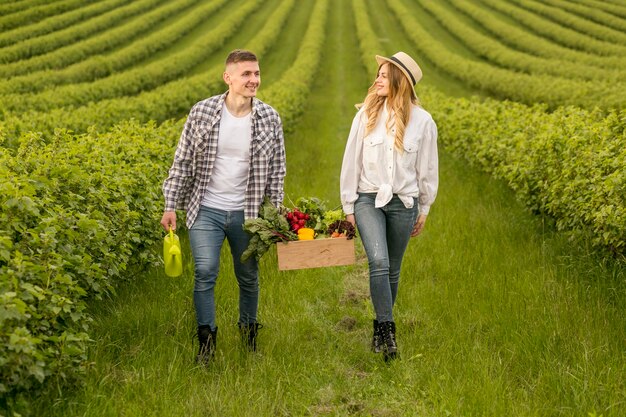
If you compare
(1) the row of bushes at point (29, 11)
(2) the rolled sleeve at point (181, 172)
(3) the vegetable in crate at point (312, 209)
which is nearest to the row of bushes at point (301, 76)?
(3) the vegetable in crate at point (312, 209)

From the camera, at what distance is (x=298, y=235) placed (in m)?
5.04

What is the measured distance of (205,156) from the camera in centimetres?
478

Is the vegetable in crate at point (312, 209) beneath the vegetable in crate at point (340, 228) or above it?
above

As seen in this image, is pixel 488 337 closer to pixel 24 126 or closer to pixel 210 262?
pixel 210 262

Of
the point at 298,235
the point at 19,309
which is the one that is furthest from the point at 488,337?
the point at 19,309

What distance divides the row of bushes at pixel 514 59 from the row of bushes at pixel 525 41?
0.82 metres

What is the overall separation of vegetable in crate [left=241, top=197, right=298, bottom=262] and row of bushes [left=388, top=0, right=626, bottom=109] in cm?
1550

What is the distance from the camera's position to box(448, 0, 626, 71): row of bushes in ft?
110

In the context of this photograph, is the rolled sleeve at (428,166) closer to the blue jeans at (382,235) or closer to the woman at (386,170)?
the woman at (386,170)

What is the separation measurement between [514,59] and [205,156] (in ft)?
112

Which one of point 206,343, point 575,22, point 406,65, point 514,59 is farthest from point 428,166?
point 575,22

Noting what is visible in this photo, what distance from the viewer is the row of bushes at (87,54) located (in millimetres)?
29006

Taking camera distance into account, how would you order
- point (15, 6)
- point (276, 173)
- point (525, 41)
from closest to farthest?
point (276, 173)
point (15, 6)
point (525, 41)

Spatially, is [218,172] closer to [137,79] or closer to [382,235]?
[382,235]
